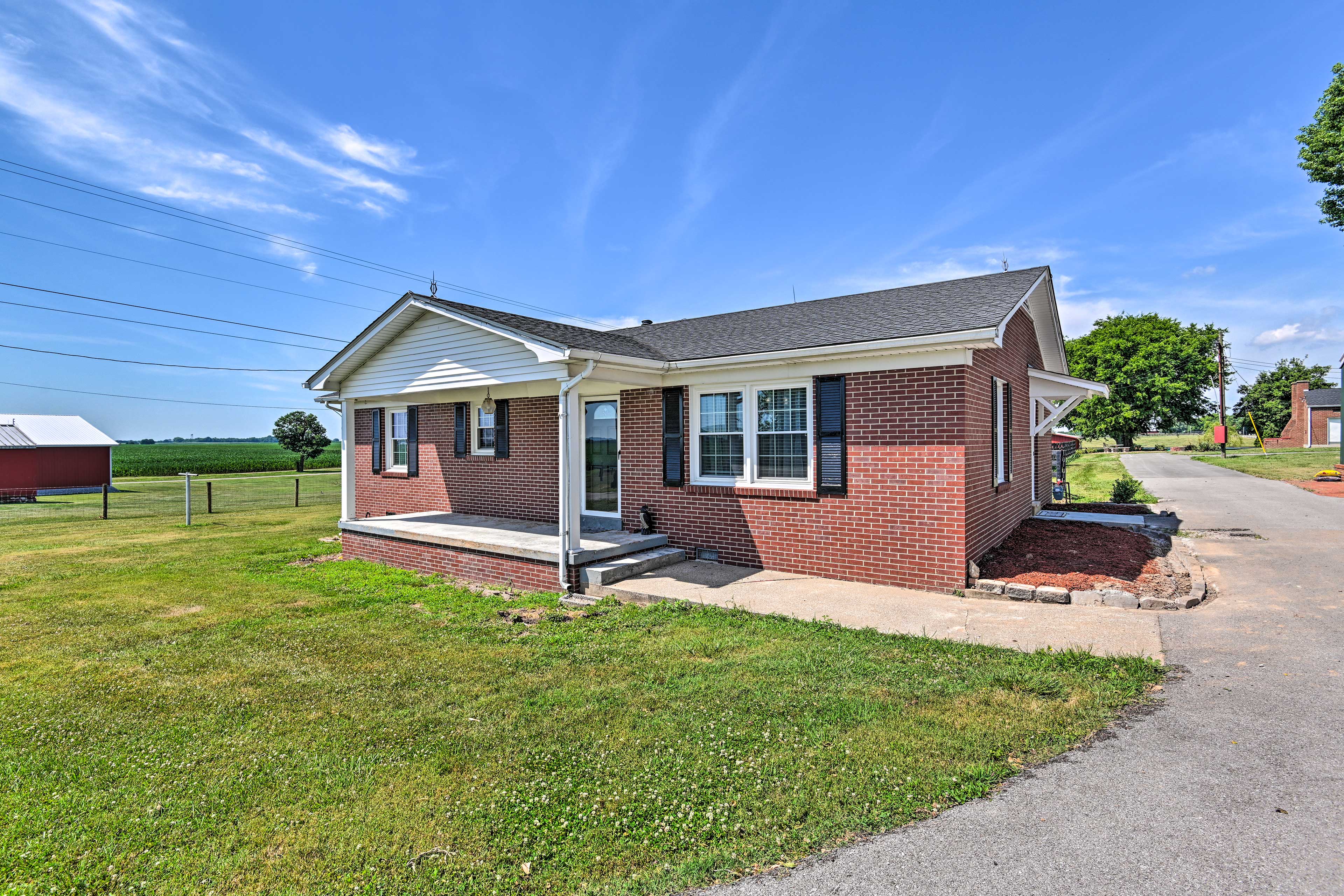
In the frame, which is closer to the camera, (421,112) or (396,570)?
(396,570)

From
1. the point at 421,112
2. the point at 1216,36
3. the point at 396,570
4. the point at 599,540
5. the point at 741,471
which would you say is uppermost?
the point at 421,112

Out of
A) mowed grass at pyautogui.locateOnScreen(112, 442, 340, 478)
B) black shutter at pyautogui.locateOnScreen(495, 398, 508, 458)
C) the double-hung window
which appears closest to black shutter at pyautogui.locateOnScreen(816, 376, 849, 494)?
black shutter at pyautogui.locateOnScreen(495, 398, 508, 458)

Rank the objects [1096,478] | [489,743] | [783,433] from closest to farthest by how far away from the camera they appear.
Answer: [489,743] < [783,433] < [1096,478]

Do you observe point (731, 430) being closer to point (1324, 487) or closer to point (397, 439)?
point (397, 439)

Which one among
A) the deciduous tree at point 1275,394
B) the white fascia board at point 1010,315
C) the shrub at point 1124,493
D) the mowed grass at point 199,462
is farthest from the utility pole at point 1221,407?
the mowed grass at point 199,462

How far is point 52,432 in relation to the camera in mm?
30562

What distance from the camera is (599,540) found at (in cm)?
885

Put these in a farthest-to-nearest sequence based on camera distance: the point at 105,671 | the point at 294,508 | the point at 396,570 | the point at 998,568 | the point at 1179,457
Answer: the point at 1179,457, the point at 294,508, the point at 396,570, the point at 998,568, the point at 105,671

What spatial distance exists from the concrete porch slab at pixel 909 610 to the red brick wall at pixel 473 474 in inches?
137

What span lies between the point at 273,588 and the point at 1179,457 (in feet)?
168

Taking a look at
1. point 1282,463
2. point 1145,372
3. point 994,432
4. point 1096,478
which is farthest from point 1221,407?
point 994,432

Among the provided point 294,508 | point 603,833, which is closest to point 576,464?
point 603,833

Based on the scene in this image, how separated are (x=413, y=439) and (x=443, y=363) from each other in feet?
14.7

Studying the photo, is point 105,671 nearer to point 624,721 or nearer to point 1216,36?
point 624,721
